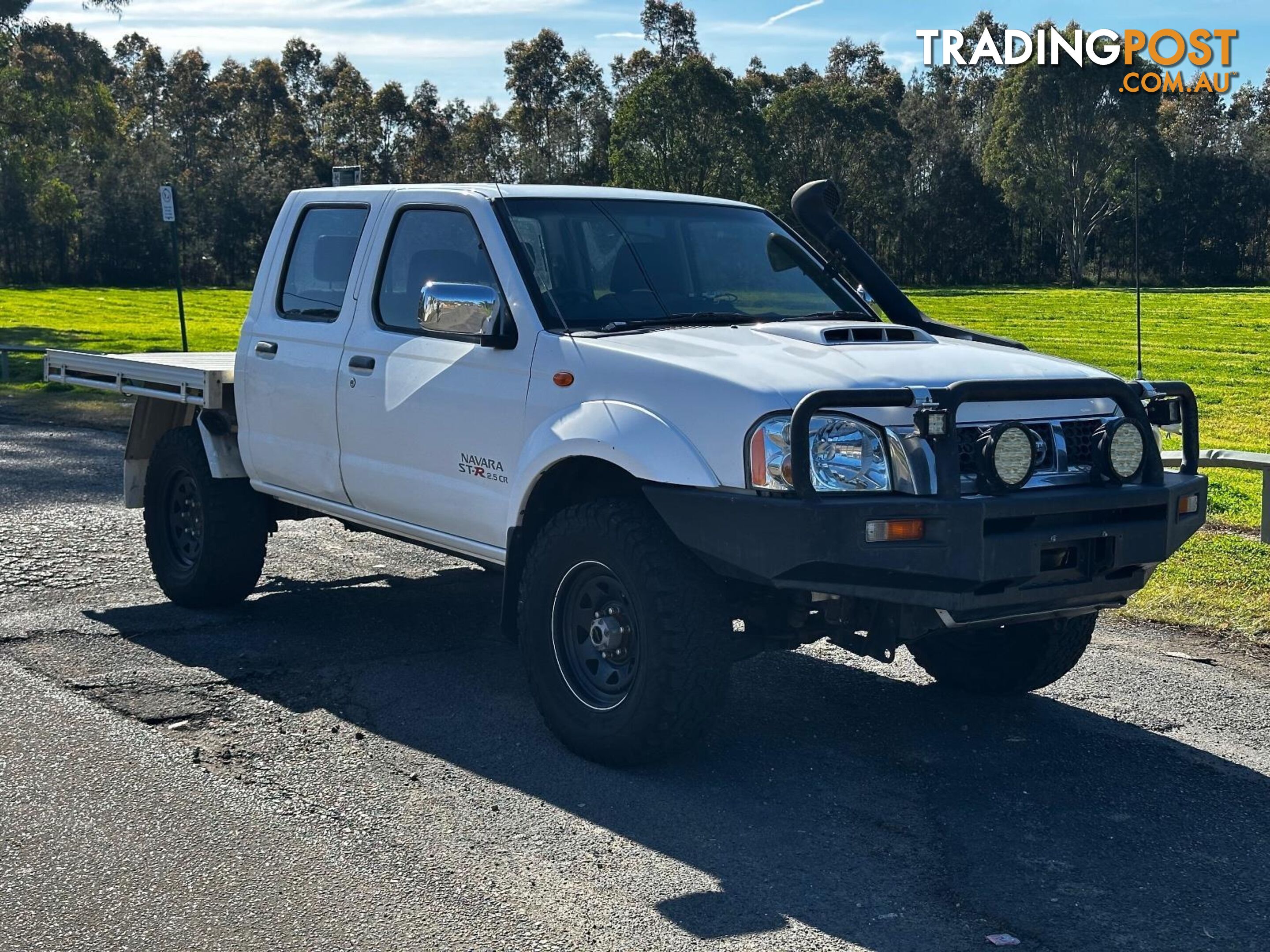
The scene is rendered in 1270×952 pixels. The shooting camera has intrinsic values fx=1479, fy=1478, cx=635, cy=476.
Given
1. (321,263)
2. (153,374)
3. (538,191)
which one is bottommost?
(153,374)

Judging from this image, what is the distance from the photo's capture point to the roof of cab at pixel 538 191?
234 inches

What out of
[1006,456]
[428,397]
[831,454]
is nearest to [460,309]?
[428,397]

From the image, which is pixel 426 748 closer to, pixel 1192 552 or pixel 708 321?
pixel 708 321

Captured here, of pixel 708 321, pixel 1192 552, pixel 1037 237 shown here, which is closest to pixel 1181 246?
pixel 1037 237

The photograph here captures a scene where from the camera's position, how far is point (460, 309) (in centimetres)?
562

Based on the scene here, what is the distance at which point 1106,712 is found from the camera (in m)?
5.86

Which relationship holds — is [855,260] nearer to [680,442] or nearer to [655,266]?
[655,266]

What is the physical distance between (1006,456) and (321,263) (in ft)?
11.5

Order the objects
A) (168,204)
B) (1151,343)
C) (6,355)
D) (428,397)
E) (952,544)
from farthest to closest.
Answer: (1151,343)
(6,355)
(168,204)
(428,397)
(952,544)

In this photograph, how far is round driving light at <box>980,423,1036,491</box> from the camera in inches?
181

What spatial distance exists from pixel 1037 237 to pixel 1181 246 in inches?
332

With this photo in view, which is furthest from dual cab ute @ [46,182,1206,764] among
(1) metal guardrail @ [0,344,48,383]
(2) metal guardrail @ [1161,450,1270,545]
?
(1) metal guardrail @ [0,344,48,383]

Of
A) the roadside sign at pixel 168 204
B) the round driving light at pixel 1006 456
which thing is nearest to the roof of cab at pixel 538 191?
the round driving light at pixel 1006 456

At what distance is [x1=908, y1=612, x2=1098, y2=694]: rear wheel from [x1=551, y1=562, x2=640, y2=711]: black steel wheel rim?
1289 millimetres
